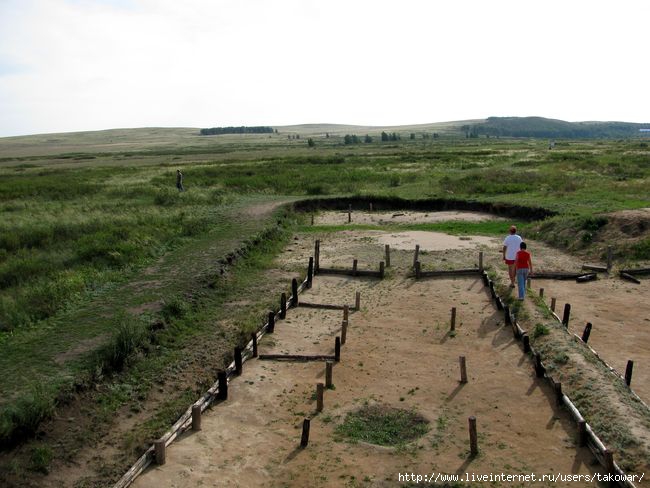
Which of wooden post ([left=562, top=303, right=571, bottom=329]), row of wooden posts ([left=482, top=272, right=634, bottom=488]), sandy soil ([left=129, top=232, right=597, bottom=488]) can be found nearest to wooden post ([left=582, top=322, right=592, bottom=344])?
row of wooden posts ([left=482, top=272, right=634, bottom=488])

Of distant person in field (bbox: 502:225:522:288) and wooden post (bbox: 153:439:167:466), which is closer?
wooden post (bbox: 153:439:167:466)

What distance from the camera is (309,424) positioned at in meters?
10.1

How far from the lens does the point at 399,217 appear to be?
108 feet

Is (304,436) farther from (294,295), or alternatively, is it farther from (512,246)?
(512,246)

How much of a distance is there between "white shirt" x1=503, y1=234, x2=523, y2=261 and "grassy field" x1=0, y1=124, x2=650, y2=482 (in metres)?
6.76

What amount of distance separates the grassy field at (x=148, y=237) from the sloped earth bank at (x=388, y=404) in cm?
264

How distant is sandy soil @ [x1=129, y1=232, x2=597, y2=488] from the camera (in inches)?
364

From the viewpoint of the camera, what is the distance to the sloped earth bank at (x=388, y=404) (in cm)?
923

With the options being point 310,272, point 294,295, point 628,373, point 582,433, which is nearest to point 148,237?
point 310,272

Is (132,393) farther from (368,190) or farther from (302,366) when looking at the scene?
(368,190)

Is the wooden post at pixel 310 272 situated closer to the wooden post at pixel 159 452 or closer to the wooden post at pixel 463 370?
the wooden post at pixel 463 370

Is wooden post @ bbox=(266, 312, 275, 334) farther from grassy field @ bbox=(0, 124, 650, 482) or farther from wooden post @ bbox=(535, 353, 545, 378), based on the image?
wooden post @ bbox=(535, 353, 545, 378)

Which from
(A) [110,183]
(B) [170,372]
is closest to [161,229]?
(B) [170,372]

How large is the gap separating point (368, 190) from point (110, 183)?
821 inches
